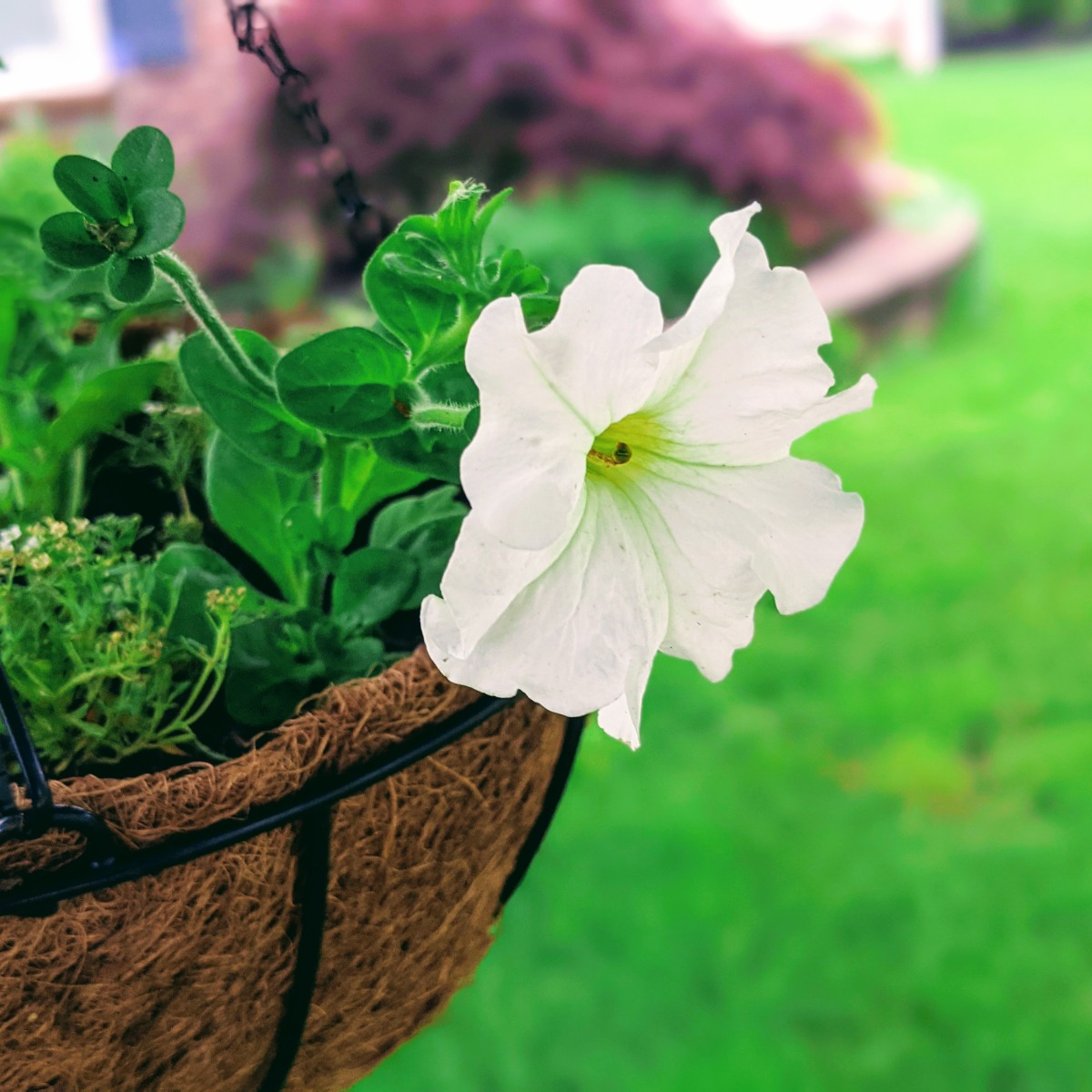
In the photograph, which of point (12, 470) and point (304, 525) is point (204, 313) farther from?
point (12, 470)

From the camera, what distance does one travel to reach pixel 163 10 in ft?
16.8

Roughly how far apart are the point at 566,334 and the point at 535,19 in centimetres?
354

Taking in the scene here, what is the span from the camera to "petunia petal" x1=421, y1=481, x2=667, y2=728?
1.12 ft

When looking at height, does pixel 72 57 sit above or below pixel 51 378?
below

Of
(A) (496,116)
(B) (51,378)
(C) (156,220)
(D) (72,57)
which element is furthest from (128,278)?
(D) (72,57)

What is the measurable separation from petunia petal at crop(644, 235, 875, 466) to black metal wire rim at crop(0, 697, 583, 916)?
12 cm

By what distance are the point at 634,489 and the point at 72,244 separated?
173mm

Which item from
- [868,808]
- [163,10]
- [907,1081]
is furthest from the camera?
[163,10]

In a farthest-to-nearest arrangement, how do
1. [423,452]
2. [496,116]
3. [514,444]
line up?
[496,116] < [423,452] < [514,444]

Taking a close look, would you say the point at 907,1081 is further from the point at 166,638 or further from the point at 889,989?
the point at 166,638

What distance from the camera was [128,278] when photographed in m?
0.38

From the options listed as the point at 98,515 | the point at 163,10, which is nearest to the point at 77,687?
the point at 98,515

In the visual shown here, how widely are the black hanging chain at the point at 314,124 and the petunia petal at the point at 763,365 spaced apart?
18cm

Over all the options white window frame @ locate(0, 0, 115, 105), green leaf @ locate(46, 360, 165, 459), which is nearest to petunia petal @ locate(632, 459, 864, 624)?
green leaf @ locate(46, 360, 165, 459)
